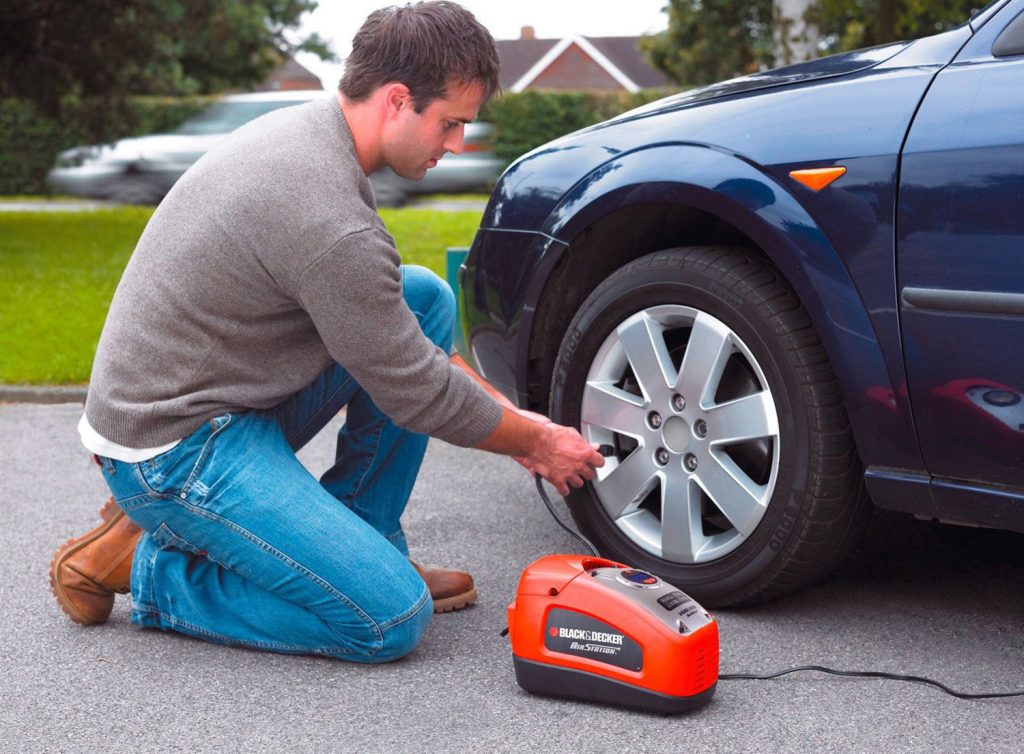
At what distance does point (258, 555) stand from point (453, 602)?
572 mm

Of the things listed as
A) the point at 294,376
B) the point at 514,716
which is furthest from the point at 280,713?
the point at 294,376

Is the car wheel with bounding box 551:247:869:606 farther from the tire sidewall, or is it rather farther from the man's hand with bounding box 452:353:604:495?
the man's hand with bounding box 452:353:604:495

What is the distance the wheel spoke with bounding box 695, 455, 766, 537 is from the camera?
9.52 ft

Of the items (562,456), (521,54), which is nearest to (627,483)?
(562,456)

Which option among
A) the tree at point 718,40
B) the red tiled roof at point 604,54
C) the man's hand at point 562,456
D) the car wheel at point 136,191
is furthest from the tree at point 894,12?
the red tiled roof at point 604,54

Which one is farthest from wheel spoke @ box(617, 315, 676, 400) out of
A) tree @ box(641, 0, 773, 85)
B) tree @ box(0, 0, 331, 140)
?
tree @ box(641, 0, 773, 85)

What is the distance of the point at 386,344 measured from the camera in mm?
2623

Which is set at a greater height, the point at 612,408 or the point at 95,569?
the point at 612,408

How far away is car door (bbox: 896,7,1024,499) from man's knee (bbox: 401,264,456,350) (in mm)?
1106

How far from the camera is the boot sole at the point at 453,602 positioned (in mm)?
3131

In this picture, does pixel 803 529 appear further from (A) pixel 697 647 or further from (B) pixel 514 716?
(B) pixel 514 716

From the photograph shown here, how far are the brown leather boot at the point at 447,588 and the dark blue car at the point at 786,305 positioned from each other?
343 mm

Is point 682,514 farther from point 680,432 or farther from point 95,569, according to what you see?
point 95,569

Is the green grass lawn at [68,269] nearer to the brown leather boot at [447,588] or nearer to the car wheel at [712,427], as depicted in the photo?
the brown leather boot at [447,588]
